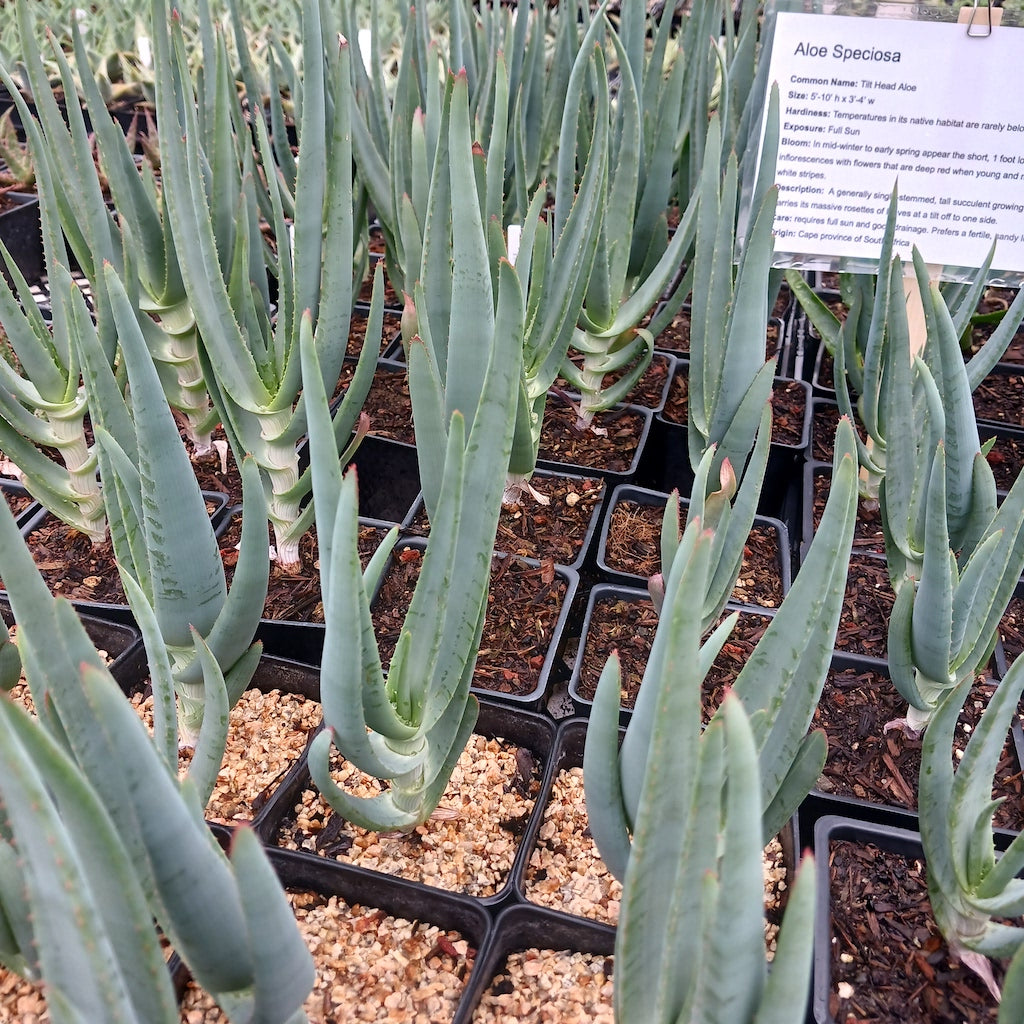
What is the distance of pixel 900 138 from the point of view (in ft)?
3.44

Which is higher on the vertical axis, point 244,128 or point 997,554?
point 244,128

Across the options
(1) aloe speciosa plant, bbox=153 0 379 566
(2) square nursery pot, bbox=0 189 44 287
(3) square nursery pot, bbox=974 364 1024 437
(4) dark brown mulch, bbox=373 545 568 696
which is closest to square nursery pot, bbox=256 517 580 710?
(4) dark brown mulch, bbox=373 545 568 696

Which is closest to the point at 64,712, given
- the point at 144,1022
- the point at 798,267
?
the point at 144,1022

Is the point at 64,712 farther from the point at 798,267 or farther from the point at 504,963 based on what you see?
the point at 798,267

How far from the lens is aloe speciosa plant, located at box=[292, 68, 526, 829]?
0.55 metres

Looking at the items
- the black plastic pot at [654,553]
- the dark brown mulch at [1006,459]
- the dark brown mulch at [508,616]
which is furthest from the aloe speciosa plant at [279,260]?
the dark brown mulch at [1006,459]

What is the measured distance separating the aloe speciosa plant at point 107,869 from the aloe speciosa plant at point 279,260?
1.45 feet

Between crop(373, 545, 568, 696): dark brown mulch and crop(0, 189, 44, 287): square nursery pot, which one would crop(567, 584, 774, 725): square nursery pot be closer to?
crop(373, 545, 568, 696): dark brown mulch

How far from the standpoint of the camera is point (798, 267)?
1148 millimetres

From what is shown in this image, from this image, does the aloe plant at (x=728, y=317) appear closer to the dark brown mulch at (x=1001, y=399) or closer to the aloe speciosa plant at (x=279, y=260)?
the aloe speciosa plant at (x=279, y=260)

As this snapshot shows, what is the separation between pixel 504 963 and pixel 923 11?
106 cm

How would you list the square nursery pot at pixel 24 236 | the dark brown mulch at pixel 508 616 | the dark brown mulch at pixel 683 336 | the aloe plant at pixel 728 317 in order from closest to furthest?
1. the aloe plant at pixel 728 317
2. the dark brown mulch at pixel 508 616
3. the dark brown mulch at pixel 683 336
4. the square nursery pot at pixel 24 236

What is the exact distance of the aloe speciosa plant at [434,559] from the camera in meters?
0.55

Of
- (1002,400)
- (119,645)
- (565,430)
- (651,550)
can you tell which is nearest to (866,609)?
(651,550)
